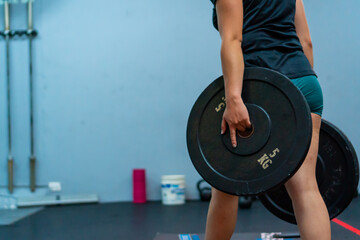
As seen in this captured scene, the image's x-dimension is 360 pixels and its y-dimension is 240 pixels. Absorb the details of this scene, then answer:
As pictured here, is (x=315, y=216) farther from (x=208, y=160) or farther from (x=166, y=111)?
(x=166, y=111)

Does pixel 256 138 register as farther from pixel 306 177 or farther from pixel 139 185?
pixel 139 185

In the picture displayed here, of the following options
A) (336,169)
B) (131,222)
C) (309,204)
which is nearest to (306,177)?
(309,204)

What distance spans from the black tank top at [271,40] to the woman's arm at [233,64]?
0.24 ft

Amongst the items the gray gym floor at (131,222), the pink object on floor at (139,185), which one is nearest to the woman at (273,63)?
the gray gym floor at (131,222)

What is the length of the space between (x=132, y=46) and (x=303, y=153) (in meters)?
2.89

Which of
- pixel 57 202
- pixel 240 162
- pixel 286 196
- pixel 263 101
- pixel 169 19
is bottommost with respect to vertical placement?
pixel 57 202

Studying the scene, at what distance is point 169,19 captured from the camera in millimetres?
3715

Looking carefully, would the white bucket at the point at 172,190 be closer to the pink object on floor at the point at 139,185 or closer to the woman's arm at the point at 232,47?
the pink object on floor at the point at 139,185

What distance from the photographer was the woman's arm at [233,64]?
1.09 meters

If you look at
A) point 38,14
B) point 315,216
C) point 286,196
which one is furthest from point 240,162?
point 38,14

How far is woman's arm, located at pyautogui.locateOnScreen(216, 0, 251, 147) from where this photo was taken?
3.57 feet

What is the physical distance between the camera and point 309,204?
1059 millimetres

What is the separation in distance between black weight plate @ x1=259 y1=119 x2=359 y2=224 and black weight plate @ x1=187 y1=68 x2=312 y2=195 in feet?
1.99

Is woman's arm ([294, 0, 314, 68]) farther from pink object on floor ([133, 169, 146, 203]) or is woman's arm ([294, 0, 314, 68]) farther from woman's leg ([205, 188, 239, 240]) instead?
pink object on floor ([133, 169, 146, 203])
